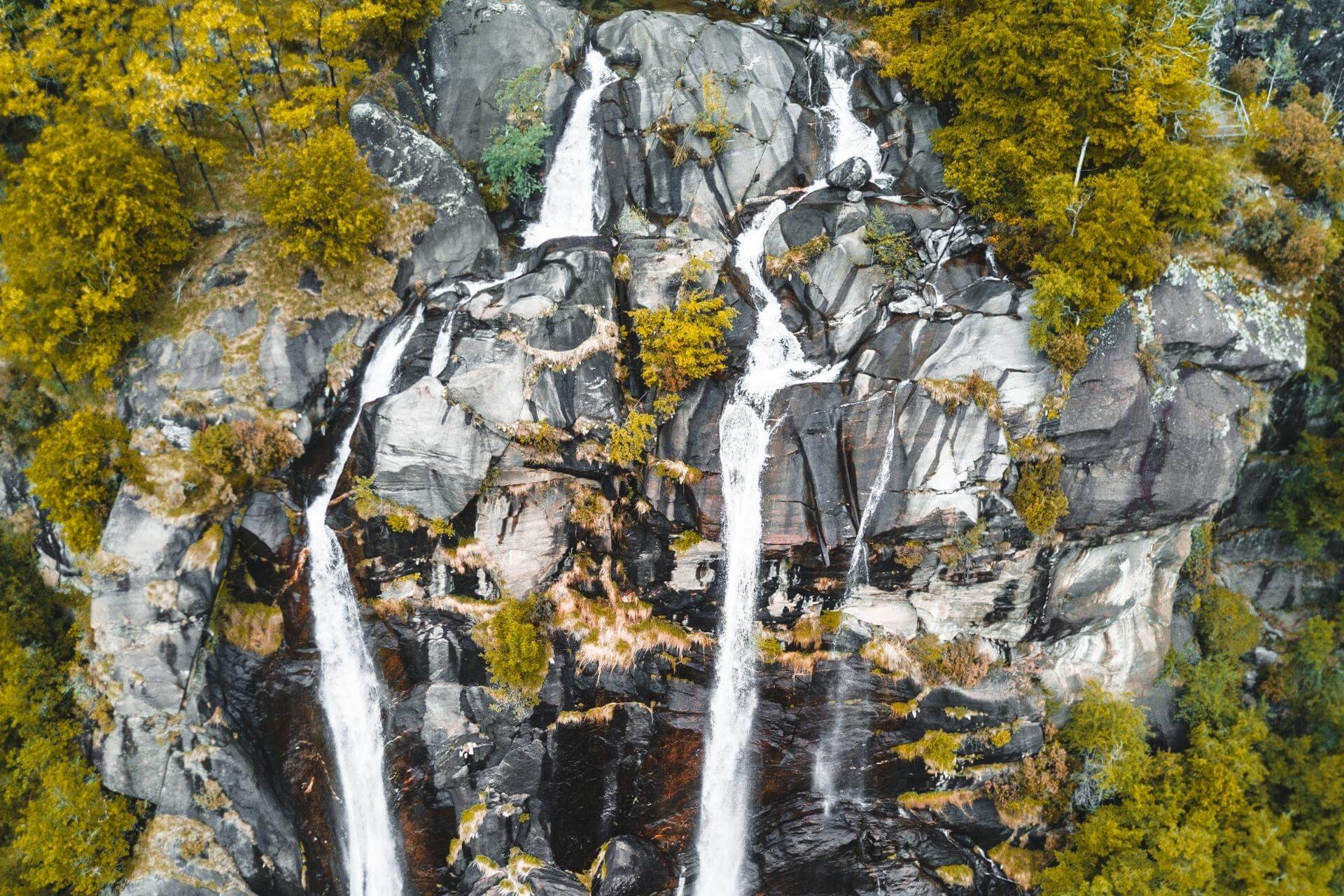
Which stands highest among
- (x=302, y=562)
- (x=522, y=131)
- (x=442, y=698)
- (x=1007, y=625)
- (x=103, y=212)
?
(x=522, y=131)

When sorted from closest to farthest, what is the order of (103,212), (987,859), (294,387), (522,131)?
(103,212) → (294,387) → (987,859) → (522,131)

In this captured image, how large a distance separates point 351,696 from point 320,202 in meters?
14.1

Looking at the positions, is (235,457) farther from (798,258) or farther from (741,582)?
(798,258)

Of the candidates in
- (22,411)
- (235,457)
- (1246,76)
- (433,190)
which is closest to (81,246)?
(22,411)

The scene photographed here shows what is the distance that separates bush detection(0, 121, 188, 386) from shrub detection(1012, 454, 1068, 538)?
24.7 meters

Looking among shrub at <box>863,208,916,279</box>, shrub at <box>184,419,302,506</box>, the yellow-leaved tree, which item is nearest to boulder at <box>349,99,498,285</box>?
shrub at <box>184,419,302,506</box>

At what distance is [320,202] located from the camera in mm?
19844

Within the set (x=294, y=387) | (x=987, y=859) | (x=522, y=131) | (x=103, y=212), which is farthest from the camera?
(x=522, y=131)

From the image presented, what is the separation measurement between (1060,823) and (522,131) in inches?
1106

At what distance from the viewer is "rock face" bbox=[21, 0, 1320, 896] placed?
1858cm

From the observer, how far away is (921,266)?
68.6 ft

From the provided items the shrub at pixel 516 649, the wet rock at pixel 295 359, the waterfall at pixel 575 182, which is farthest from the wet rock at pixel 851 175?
the shrub at pixel 516 649

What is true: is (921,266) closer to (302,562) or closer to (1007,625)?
(1007,625)

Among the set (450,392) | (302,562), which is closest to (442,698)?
(302,562)
